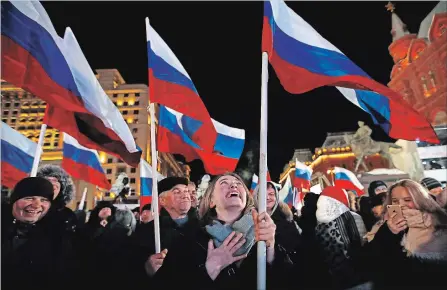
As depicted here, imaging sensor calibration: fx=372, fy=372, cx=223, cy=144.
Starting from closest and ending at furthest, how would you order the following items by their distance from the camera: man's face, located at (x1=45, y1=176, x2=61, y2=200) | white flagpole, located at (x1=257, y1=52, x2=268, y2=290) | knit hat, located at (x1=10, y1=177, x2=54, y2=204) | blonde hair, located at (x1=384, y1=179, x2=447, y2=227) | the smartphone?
white flagpole, located at (x1=257, y1=52, x2=268, y2=290)
blonde hair, located at (x1=384, y1=179, x2=447, y2=227)
the smartphone
knit hat, located at (x1=10, y1=177, x2=54, y2=204)
man's face, located at (x1=45, y1=176, x2=61, y2=200)

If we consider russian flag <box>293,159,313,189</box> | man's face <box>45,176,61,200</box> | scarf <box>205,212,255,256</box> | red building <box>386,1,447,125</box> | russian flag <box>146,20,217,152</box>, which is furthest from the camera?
red building <box>386,1,447,125</box>

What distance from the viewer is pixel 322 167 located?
64.4 metres

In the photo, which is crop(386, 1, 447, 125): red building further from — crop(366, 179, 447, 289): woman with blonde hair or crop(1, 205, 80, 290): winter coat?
crop(1, 205, 80, 290): winter coat

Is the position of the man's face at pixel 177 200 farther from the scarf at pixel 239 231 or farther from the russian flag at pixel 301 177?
the russian flag at pixel 301 177

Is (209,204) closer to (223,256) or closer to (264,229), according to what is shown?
(223,256)

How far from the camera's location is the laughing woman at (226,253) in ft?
10.7

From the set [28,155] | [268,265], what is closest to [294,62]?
[268,265]

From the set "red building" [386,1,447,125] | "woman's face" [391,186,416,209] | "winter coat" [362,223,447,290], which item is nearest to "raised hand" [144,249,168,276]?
"winter coat" [362,223,447,290]

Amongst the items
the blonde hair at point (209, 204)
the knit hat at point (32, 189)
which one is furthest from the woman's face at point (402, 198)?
the knit hat at point (32, 189)

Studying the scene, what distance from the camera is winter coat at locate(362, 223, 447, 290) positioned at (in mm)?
3443

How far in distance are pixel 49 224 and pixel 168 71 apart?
256 cm

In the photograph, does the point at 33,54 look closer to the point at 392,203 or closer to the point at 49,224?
the point at 49,224

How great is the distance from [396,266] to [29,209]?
3734 mm

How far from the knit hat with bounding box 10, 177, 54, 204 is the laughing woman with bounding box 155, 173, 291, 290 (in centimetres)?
151
